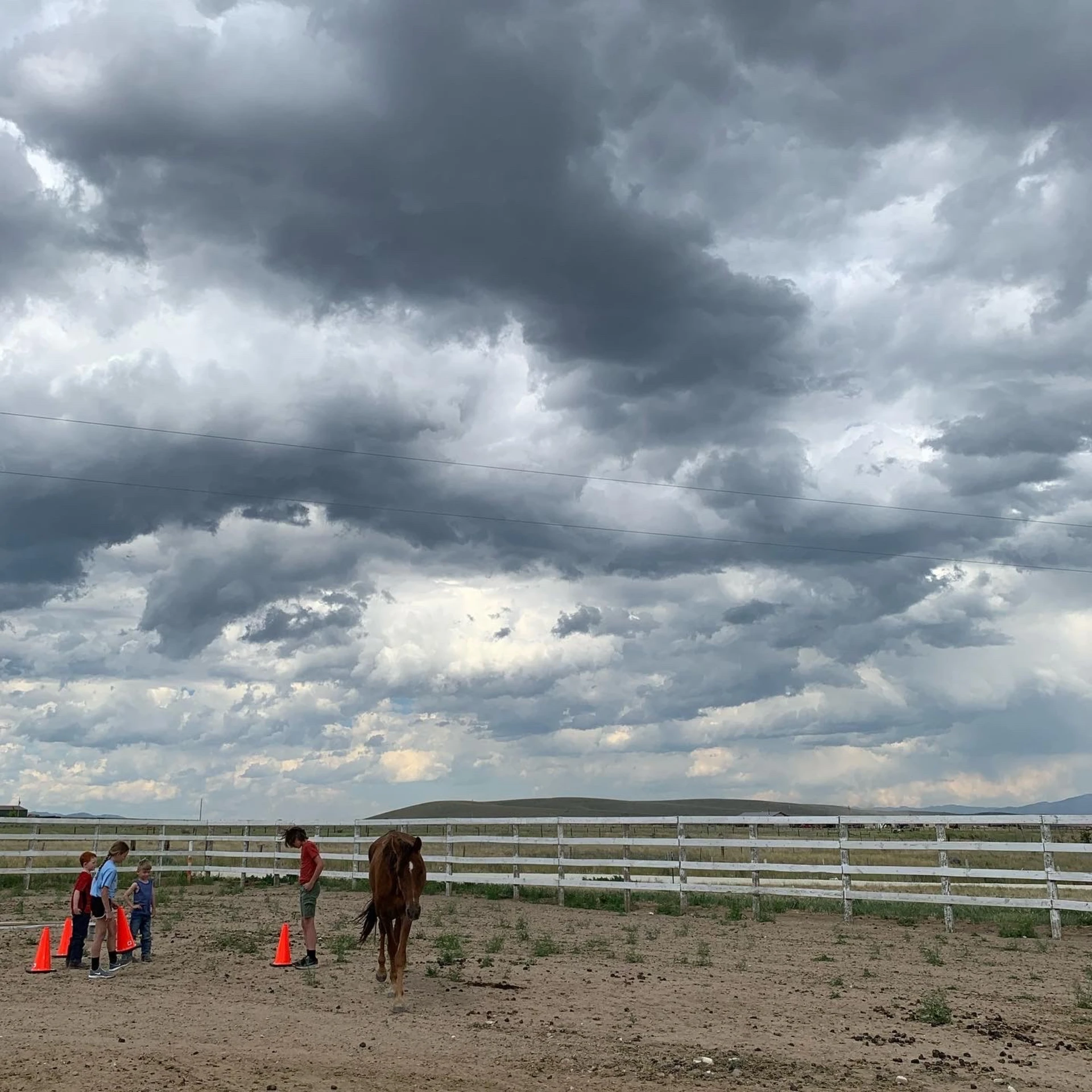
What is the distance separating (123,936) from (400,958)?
4696mm

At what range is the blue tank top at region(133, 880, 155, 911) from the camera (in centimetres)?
1316

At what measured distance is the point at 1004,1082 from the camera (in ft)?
25.6

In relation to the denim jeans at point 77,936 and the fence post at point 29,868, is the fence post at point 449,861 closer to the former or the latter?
the fence post at point 29,868

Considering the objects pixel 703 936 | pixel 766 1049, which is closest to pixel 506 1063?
pixel 766 1049

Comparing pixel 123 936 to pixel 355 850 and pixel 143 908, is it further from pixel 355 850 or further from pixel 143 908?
pixel 355 850

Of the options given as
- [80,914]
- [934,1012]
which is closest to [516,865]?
[80,914]

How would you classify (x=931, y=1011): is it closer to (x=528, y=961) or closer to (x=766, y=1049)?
(x=766, y=1049)

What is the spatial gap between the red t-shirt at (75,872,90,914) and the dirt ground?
0.77 m

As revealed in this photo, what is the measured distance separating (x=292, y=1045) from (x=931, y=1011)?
19.7ft

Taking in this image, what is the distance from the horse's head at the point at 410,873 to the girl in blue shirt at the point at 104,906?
353cm

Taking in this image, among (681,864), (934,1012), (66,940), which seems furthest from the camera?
(681,864)

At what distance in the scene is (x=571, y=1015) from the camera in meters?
10.1

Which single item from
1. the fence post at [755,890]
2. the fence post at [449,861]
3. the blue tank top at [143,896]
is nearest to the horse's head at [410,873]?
the blue tank top at [143,896]

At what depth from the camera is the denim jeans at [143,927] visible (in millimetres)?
13242
